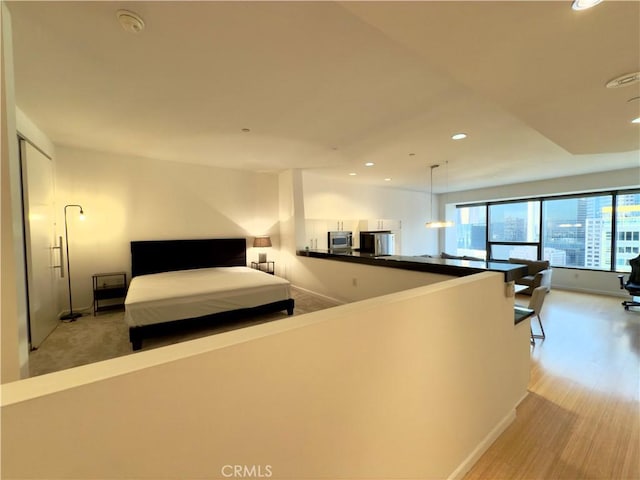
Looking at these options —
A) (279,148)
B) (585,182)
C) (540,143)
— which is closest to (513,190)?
(585,182)

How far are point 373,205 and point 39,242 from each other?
254 inches

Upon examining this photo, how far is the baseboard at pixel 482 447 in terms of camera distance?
162cm

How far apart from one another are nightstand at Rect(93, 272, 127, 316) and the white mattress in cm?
71

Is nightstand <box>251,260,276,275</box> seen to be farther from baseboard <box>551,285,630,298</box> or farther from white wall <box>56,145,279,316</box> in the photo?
baseboard <box>551,285,630,298</box>

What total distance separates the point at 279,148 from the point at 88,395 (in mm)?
3813

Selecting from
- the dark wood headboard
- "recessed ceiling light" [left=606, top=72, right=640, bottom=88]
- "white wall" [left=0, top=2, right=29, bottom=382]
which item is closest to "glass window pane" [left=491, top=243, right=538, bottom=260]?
"recessed ceiling light" [left=606, top=72, right=640, bottom=88]

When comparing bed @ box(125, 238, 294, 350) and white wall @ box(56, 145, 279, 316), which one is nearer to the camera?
bed @ box(125, 238, 294, 350)

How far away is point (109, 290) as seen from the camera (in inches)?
167

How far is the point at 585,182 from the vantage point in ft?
19.0

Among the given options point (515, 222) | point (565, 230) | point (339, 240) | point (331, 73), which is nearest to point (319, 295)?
point (339, 240)

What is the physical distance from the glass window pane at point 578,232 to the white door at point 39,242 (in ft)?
31.9

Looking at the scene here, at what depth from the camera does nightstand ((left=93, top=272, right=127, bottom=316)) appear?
4.17 m

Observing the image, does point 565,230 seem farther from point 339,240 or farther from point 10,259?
point 10,259

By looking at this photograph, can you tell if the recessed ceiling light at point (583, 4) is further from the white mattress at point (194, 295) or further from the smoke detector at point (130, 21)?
the white mattress at point (194, 295)
